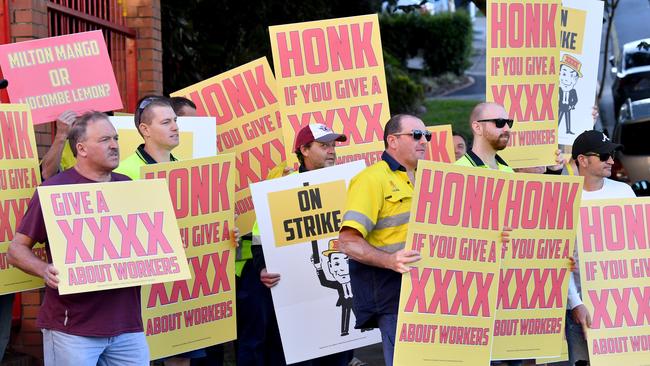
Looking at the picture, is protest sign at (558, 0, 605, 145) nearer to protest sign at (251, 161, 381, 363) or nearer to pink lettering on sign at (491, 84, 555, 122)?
pink lettering on sign at (491, 84, 555, 122)

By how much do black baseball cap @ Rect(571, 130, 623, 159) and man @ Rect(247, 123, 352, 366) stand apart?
4.90ft

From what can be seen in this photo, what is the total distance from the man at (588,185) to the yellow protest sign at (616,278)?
0.11m

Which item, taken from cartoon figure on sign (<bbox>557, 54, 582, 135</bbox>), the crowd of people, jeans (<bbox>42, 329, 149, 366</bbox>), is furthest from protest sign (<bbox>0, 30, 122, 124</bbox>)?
cartoon figure on sign (<bbox>557, 54, 582, 135</bbox>)

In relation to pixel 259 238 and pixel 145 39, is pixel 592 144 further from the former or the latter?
pixel 145 39

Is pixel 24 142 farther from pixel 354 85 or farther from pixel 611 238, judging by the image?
pixel 611 238

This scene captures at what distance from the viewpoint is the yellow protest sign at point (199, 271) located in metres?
6.71

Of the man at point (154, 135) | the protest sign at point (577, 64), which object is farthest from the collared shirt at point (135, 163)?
the protest sign at point (577, 64)

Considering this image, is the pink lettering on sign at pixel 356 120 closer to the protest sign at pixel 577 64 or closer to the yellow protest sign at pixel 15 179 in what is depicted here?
the protest sign at pixel 577 64

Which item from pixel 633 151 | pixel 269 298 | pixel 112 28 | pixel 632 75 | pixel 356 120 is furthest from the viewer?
pixel 632 75

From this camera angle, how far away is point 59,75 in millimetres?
7230

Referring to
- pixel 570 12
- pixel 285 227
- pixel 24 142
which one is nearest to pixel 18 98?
pixel 24 142

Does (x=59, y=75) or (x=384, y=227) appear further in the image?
(x=59, y=75)

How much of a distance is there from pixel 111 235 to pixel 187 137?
202cm

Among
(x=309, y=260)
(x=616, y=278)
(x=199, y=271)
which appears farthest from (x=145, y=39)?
(x=616, y=278)
